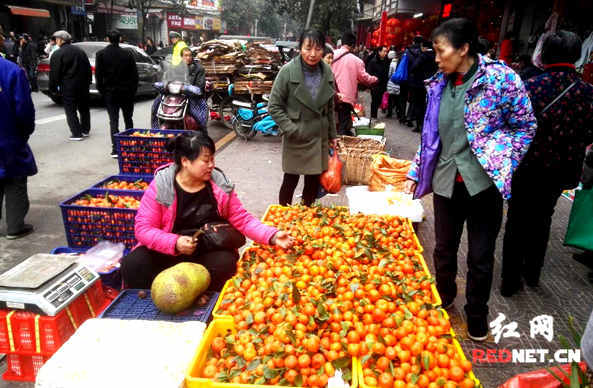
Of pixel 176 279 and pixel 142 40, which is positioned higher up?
pixel 142 40

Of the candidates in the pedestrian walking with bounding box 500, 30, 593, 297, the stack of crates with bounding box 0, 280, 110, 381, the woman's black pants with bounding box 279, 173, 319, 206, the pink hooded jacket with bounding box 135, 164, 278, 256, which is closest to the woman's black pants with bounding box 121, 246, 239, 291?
the pink hooded jacket with bounding box 135, 164, 278, 256

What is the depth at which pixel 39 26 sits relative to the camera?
1003 inches

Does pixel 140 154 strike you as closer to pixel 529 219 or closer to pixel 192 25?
pixel 529 219

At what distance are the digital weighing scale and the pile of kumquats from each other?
101cm

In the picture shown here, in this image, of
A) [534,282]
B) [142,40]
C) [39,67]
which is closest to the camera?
[534,282]

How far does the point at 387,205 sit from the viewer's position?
16.3ft

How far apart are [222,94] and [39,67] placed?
6.41 meters

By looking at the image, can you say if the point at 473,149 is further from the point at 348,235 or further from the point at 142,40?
the point at 142,40

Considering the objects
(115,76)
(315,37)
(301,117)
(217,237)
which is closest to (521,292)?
(301,117)

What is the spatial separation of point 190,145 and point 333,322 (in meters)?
1.58

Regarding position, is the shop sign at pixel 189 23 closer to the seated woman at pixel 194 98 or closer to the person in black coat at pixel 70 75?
the person in black coat at pixel 70 75

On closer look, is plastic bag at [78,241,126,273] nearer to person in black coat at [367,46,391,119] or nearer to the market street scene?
the market street scene

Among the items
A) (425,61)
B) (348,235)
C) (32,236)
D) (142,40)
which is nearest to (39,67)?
(32,236)

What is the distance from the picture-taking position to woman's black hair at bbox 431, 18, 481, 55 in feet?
9.08
